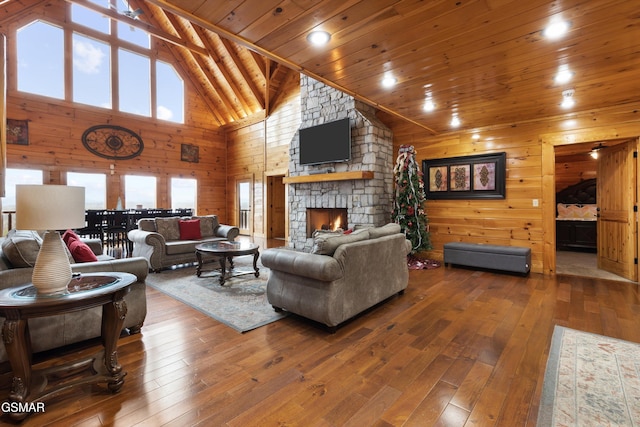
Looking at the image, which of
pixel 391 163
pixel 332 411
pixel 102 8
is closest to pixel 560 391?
pixel 332 411

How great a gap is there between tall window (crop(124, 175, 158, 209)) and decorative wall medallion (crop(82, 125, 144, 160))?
67cm

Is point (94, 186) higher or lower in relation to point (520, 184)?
higher

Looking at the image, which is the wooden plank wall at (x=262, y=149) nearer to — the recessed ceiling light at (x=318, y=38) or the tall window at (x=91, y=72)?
the tall window at (x=91, y=72)

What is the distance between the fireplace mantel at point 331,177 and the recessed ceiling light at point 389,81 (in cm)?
216

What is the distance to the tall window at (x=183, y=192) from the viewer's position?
9477mm

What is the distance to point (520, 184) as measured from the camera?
507 centimetres

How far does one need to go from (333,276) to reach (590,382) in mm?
1817

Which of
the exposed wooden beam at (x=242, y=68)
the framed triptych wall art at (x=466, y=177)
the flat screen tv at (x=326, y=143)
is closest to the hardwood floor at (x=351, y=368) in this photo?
the framed triptych wall art at (x=466, y=177)

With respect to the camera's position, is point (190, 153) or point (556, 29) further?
point (190, 153)

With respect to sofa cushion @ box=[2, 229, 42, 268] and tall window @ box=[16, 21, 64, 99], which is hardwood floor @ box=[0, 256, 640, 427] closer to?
sofa cushion @ box=[2, 229, 42, 268]

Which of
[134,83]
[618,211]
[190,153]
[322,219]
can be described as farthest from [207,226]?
[618,211]

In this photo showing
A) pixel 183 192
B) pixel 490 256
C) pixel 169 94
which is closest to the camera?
pixel 490 256

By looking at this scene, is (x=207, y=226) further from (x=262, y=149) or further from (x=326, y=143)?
(x=262, y=149)

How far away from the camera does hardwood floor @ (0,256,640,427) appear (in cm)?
163
